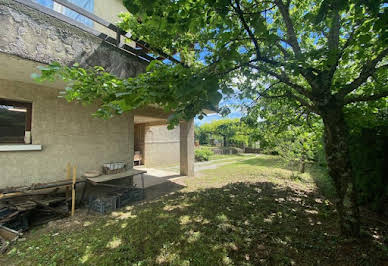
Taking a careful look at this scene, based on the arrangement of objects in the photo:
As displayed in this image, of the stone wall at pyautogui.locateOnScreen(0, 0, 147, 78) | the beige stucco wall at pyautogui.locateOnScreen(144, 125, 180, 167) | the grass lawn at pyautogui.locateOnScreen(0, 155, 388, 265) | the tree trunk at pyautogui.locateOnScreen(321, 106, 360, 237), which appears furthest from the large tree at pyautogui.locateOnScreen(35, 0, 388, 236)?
the beige stucco wall at pyautogui.locateOnScreen(144, 125, 180, 167)

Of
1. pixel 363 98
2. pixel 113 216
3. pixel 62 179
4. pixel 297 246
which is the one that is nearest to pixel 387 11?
pixel 363 98

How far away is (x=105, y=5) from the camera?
5934 millimetres

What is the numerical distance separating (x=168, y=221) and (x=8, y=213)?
10.6ft

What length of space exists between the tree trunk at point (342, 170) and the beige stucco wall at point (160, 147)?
359 inches

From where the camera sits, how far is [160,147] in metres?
12.1

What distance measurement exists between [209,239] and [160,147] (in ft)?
32.1

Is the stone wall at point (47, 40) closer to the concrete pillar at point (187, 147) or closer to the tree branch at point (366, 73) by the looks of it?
the concrete pillar at point (187, 147)

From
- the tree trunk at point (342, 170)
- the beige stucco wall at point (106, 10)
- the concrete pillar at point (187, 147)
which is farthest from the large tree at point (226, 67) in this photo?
the concrete pillar at point (187, 147)

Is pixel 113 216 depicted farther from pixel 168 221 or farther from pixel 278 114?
pixel 278 114

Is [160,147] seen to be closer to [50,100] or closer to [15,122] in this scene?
[50,100]

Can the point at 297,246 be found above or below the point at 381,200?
below

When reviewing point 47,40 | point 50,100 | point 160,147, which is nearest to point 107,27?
point 47,40

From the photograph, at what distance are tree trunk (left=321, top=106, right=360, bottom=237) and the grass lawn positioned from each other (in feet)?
0.95

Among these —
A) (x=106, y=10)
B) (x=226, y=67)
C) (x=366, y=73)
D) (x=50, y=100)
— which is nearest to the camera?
(x=226, y=67)
